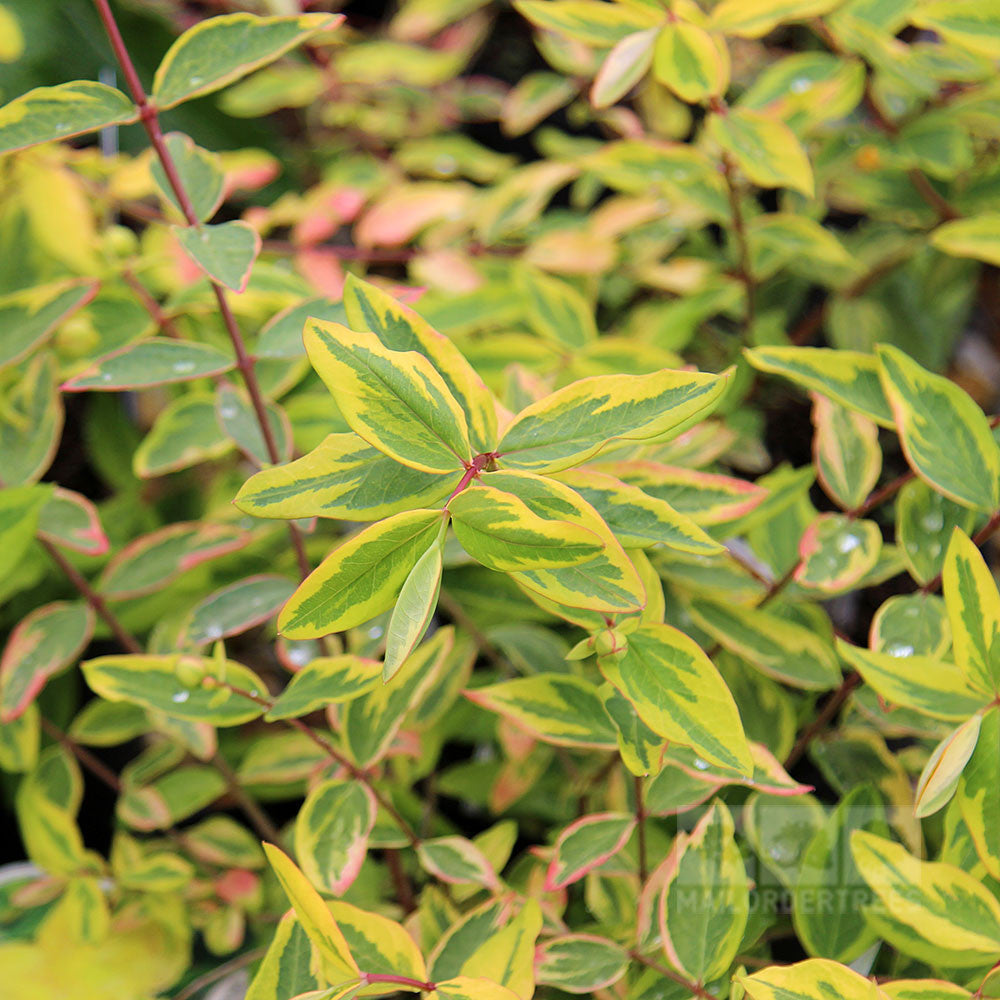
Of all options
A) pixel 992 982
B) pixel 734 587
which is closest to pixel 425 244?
pixel 734 587

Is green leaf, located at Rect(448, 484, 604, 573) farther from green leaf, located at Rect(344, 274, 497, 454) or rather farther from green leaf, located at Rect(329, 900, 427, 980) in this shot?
green leaf, located at Rect(329, 900, 427, 980)

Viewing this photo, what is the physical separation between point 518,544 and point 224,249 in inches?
11.7

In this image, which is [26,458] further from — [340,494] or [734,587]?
[734,587]

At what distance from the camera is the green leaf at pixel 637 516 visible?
1.57 feet

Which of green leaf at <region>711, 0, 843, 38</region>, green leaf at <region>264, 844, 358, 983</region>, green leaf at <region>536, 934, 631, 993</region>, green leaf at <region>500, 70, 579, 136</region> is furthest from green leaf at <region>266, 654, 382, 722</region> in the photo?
green leaf at <region>500, 70, 579, 136</region>

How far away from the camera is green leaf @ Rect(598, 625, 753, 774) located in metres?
0.47

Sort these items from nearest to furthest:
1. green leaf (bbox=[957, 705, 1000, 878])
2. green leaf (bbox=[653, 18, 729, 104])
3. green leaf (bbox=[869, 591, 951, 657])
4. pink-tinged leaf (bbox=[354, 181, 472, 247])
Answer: green leaf (bbox=[957, 705, 1000, 878])
green leaf (bbox=[869, 591, 951, 657])
green leaf (bbox=[653, 18, 729, 104])
pink-tinged leaf (bbox=[354, 181, 472, 247])

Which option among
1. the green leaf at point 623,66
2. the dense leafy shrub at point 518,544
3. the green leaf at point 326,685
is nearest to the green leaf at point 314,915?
the dense leafy shrub at point 518,544

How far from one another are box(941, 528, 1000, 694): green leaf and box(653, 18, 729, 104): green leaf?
0.41m

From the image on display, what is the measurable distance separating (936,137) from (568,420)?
2.26 ft

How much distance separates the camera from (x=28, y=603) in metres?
0.94

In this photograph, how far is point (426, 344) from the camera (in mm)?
485

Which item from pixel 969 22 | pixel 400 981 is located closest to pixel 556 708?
pixel 400 981

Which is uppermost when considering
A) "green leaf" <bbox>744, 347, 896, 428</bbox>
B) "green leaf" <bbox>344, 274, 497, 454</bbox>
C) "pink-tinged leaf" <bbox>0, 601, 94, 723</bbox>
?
"green leaf" <bbox>344, 274, 497, 454</bbox>
